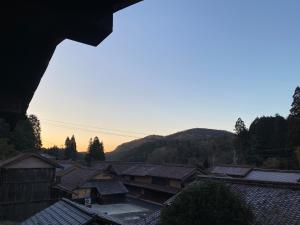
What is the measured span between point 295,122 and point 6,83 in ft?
137

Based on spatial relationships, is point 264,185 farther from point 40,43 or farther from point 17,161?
point 17,161

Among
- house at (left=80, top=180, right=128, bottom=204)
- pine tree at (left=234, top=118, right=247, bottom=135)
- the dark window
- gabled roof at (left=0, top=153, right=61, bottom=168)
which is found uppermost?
pine tree at (left=234, top=118, right=247, bottom=135)

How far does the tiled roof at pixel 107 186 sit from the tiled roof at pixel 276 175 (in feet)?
45.3

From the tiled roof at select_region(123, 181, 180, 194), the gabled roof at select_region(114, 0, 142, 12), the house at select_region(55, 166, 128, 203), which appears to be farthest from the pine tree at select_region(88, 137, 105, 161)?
the gabled roof at select_region(114, 0, 142, 12)

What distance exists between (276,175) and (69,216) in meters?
23.1

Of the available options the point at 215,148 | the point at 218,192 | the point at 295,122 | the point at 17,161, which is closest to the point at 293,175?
the point at 295,122

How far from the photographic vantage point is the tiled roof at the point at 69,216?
9.88 m

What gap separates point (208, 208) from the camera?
10.3 metres

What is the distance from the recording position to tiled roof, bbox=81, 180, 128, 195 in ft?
110

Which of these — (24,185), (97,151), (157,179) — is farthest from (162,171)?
(97,151)

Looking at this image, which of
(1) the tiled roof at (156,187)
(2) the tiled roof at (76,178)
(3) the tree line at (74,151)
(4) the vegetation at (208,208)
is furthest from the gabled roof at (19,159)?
(3) the tree line at (74,151)

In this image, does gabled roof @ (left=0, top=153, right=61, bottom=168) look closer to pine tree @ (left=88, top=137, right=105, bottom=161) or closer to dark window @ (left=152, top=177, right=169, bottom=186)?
dark window @ (left=152, top=177, right=169, bottom=186)

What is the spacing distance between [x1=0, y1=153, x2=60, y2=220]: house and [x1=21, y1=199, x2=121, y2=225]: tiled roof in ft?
37.2

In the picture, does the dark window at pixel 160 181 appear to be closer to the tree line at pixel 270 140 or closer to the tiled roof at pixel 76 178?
the tiled roof at pixel 76 178
